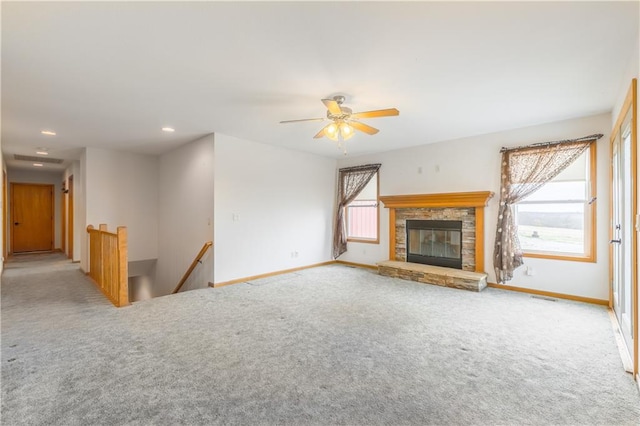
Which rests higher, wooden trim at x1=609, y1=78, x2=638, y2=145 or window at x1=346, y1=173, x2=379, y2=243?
wooden trim at x1=609, y1=78, x2=638, y2=145

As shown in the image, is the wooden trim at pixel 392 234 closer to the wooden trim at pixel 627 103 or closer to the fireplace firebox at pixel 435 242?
the fireplace firebox at pixel 435 242

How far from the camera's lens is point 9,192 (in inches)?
309

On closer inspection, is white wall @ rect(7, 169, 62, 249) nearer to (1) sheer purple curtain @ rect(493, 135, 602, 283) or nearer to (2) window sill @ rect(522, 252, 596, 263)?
(1) sheer purple curtain @ rect(493, 135, 602, 283)

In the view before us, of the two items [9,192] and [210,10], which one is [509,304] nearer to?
[210,10]

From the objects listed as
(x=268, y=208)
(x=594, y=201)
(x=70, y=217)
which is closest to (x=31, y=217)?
(x=70, y=217)

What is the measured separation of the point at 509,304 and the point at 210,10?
4.54 meters

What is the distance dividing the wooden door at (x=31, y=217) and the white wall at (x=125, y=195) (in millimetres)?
4212

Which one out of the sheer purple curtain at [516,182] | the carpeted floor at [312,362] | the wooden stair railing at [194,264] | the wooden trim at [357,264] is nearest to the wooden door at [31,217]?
the carpeted floor at [312,362]

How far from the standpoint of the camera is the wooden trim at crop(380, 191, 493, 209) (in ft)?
15.6

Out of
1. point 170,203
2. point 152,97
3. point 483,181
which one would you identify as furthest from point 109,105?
point 483,181

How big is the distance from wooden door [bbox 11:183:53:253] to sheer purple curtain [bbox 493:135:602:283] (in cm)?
1148

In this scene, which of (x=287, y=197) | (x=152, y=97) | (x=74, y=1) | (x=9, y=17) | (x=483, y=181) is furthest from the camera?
(x=287, y=197)

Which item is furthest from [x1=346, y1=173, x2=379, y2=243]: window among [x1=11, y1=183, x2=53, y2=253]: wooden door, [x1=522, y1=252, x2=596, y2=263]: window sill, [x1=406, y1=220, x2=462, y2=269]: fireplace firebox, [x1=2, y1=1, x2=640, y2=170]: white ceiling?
[x1=11, y1=183, x2=53, y2=253]: wooden door

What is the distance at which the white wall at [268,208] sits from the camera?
4.91 m
